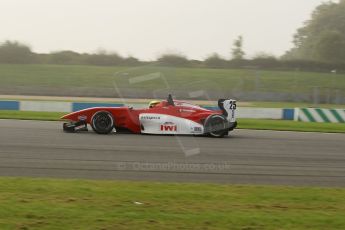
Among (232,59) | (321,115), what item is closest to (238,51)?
(232,59)

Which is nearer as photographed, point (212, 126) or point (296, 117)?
point (212, 126)

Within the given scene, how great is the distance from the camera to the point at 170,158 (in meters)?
9.33


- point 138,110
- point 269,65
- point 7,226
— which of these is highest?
point 269,65

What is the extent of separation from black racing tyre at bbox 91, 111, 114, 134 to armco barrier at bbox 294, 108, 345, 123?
431 inches

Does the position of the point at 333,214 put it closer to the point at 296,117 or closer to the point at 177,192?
the point at 177,192

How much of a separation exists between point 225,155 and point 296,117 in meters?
12.6

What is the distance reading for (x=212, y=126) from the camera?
13.1 m

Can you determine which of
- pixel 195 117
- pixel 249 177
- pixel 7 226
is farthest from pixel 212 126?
pixel 7 226

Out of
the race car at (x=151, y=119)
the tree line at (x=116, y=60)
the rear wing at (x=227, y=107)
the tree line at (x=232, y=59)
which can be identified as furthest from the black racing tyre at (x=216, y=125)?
the tree line at (x=116, y=60)

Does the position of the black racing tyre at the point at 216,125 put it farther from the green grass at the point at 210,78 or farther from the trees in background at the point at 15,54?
the trees in background at the point at 15,54

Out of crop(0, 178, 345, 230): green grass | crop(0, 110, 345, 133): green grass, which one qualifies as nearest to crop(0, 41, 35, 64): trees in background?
crop(0, 110, 345, 133): green grass

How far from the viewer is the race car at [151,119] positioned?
12773 mm

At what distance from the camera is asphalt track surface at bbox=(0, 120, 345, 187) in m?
7.73

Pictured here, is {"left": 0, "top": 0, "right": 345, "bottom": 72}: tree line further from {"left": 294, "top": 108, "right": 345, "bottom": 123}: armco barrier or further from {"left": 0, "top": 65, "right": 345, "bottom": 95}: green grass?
{"left": 294, "top": 108, "right": 345, "bottom": 123}: armco barrier
